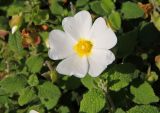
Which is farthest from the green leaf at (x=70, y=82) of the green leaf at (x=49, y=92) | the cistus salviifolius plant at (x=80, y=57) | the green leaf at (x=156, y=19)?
the green leaf at (x=156, y=19)

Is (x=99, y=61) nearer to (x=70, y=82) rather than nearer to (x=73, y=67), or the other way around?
(x=73, y=67)

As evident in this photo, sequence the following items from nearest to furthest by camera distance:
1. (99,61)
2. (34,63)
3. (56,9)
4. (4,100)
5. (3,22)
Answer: (99,61) → (34,63) → (4,100) → (56,9) → (3,22)

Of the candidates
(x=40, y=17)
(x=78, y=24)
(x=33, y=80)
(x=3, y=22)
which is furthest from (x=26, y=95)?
(x=3, y=22)

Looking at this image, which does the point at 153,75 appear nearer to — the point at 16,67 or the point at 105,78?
the point at 105,78

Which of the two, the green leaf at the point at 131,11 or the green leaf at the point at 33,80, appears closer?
the green leaf at the point at 33,80

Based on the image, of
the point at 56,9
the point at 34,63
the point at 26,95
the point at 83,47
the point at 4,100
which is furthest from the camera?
the point at 56,9

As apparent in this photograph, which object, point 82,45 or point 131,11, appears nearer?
point 82,45

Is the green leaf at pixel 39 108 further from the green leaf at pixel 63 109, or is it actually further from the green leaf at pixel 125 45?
the green leaf at pixel 125 45

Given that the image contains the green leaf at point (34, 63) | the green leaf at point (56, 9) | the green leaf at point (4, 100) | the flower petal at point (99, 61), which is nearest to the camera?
the flower petal at point (99, 61)
